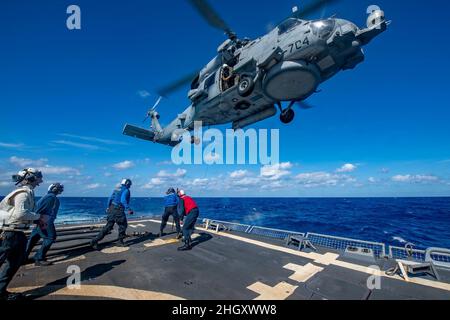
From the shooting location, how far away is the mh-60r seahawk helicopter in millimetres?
7367

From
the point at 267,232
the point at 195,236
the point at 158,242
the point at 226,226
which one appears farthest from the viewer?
the point at 226,226

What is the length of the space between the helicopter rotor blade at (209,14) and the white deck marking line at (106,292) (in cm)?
905

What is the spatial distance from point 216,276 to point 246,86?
23.4 feet

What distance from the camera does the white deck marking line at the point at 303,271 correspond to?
5.37 metres

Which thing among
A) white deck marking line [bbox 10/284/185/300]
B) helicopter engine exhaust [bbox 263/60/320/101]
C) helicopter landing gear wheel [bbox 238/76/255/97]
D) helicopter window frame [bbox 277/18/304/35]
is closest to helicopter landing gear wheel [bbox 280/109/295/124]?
helicopter engine exhaust [bbox 263/60/320/101]

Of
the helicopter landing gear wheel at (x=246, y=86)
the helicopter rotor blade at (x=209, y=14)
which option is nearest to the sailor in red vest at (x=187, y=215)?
the helicopter landing gear wheel at (x=246, y=86)

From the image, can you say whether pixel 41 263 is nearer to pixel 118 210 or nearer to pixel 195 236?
pixel 118 210

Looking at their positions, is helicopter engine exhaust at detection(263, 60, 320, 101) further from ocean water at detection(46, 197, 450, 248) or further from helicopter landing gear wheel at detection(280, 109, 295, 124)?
ocean water at detection(46, 197, 450, 248)

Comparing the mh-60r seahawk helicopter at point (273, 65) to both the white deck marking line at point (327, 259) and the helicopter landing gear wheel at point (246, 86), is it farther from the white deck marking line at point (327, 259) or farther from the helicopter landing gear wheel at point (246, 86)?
the white deck marking line at point (327, 259)

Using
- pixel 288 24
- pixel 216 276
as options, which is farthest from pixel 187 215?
pixel 288 24

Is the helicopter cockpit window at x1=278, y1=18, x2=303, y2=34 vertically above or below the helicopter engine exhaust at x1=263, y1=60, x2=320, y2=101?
above

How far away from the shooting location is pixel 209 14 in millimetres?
8383
